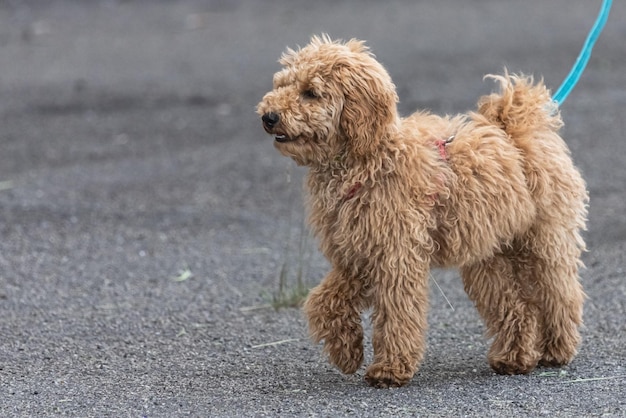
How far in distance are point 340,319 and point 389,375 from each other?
417 mm

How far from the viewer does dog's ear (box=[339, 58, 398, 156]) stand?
5559 millimetres

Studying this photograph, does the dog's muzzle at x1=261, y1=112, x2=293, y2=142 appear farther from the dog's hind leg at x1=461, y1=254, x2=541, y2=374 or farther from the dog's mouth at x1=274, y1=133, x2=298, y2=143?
the dog's hind leg at x1=461, y1=254, x2=541, y2=374

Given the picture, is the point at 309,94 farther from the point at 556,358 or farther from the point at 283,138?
the point at 556,358

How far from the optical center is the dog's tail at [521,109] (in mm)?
6191

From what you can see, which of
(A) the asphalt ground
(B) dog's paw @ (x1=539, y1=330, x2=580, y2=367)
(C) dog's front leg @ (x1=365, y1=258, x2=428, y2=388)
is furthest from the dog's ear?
(B) dog's paw @ (x1=539, y1=330, x2=580, y2=367)

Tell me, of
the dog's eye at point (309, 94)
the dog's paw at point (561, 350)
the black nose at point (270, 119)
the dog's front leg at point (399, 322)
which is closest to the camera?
the black nose at point (270, 119)

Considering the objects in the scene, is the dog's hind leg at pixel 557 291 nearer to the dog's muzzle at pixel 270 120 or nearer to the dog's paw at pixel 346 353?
the dog's paw at pixel 346 353

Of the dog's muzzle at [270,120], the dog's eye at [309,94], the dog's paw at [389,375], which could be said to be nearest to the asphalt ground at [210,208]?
the dog's paw at [389,375]

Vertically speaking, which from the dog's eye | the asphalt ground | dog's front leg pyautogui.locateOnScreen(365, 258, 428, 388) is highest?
the dog's eye

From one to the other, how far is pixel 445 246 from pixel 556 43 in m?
10.9

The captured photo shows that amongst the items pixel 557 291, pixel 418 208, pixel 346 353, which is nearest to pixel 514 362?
pixel 557 291

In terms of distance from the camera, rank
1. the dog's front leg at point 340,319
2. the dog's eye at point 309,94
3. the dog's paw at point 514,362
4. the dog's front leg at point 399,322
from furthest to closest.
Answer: the dog's paw at point 514,362 → the dog's front leg at point 340,319 → the dog's front leg at point 399,322 → the dog's eye at point 309,94

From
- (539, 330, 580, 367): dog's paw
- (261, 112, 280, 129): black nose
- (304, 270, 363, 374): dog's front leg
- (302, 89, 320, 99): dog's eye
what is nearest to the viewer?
(261, 112, 280, 129): black nose

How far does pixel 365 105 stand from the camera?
18.3ft
